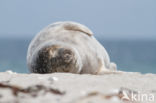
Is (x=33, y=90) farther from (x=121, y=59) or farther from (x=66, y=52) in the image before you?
(x=121, y=59)

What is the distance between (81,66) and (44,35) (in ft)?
3.38

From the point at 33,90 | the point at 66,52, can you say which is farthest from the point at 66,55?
the point at 33,90

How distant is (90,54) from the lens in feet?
24.0

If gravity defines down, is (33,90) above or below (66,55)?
below

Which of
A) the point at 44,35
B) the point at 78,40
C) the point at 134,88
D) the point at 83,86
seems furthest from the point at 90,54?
the point at 83,86

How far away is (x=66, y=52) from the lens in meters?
6.14

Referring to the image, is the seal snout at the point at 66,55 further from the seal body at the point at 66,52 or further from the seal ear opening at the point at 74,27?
the seal ear opening at the point at 74,27

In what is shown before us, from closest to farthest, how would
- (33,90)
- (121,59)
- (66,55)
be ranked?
(33,90) < (66,55) < (121,59)

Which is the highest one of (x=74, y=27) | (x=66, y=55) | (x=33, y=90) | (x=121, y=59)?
(x=121, y=59)

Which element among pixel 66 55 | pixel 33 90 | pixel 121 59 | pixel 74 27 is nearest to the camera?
pixel 33 90

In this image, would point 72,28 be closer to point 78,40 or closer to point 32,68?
point 78,40

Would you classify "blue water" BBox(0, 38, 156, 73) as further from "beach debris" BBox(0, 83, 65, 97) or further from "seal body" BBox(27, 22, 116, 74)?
"beach debris" BBox(0, 83, 65, 97)

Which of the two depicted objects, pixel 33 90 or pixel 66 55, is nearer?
pixel 33 90

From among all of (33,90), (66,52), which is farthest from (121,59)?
(33,90)
